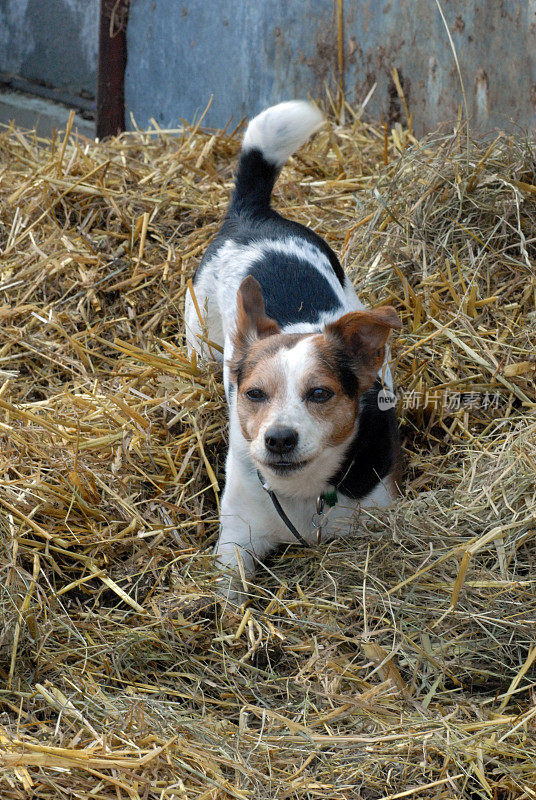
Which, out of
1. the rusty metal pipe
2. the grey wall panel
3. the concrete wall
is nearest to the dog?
the concrete wall

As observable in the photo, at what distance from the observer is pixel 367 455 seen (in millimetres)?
3779

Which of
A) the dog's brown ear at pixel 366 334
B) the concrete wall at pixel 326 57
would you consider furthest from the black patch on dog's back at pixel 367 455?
the concrete wall at pixel 326 57

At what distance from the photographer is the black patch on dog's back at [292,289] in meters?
4.10

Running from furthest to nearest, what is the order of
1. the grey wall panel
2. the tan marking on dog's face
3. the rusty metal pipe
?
the grey wall panel, the rusty metal pipe, the tan marking on dog's face

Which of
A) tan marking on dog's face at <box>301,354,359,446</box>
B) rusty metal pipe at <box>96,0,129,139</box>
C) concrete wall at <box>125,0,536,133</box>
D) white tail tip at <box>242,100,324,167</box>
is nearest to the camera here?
tan marking on dog's face at <box>301,354,359,446</box>

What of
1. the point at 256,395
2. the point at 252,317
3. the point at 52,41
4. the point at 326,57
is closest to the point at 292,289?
the point at 252,317

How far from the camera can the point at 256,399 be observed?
351 cm

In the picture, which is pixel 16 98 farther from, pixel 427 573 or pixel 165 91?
pixel 427 573

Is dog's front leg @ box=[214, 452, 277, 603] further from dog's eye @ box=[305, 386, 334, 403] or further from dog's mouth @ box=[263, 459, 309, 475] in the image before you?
dog's eye @ box=[305, 386, 334, 403]

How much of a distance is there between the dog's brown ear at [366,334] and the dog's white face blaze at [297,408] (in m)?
0.09

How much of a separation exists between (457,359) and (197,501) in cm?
142

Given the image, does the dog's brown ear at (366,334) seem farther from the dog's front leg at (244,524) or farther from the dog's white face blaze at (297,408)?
the dog's front leg at (244,524)

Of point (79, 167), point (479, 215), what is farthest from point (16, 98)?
point (479, 215)

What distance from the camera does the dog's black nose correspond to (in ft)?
10.7
